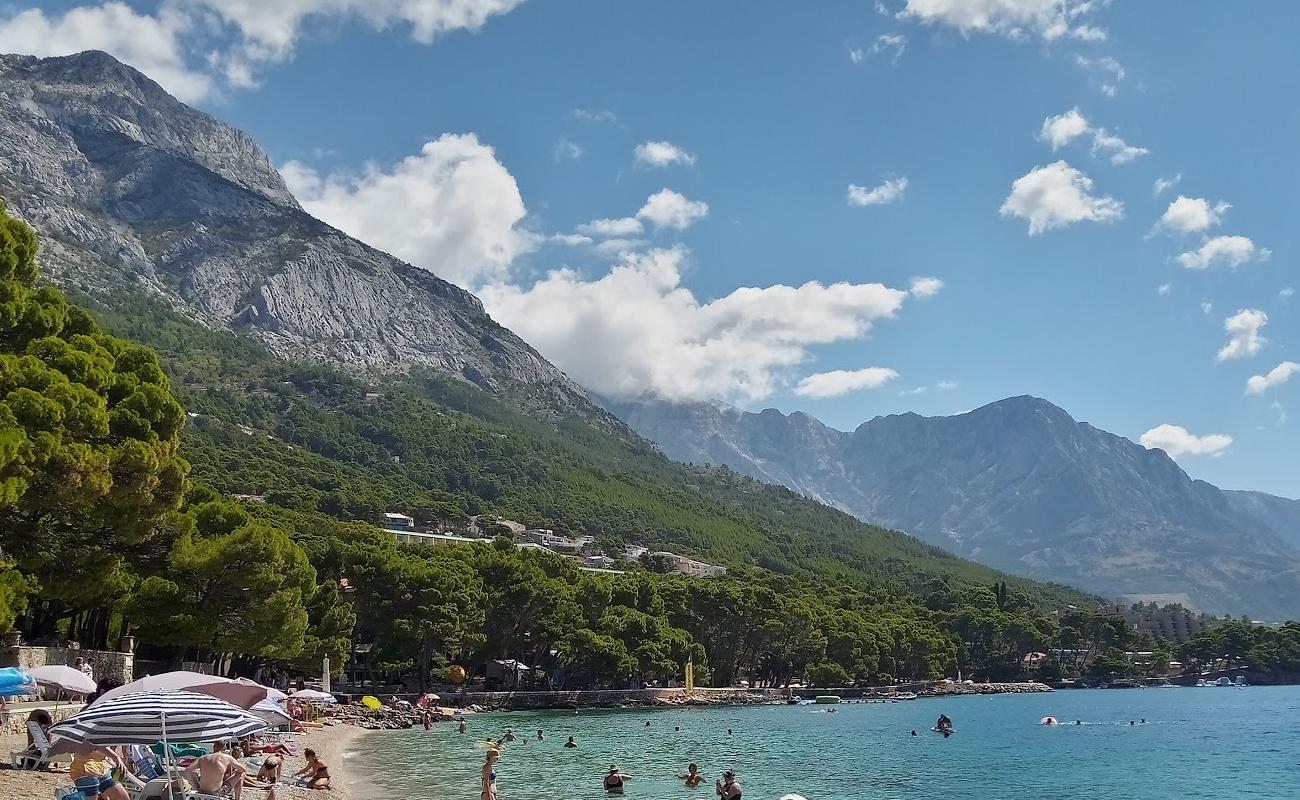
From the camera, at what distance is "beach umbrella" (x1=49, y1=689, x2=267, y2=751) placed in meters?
15.6

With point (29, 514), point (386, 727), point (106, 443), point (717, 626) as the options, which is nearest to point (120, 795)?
point (29, 514)

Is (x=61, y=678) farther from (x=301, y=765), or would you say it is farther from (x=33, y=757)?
(x=301, y=765)

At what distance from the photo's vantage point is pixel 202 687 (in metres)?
20.4

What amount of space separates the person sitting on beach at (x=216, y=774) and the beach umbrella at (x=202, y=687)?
3.72 ft

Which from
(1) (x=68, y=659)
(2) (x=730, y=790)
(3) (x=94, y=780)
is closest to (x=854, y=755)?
(2) (x=730, y=790)

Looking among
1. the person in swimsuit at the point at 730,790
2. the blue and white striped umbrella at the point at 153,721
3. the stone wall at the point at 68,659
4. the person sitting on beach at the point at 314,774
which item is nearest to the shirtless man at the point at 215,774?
the blue and white striped umbrella at the point at 153,721

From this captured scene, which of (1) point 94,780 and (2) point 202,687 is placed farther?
(2) point 202,687

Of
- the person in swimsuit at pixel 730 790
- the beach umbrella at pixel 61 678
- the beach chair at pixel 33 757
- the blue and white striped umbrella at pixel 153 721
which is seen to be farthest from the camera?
the person in swimsuit at pixel 730 790

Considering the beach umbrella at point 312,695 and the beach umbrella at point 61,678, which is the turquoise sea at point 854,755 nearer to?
the beach umbrella at point 312,695

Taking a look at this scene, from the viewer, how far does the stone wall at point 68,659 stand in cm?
2658

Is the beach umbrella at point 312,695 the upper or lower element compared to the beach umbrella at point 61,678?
lower

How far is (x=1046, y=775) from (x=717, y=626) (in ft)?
176

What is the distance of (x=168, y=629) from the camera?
4125 centimetres

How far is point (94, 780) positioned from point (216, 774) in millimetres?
2542
